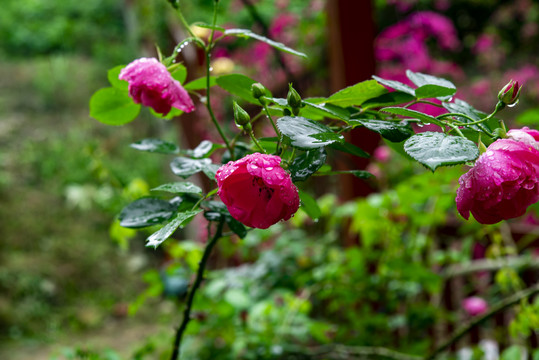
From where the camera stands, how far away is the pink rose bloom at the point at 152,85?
1.17 feet

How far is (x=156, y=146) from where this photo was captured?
Answer: 444 millimetres

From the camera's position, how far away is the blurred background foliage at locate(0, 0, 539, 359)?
0.96 metres

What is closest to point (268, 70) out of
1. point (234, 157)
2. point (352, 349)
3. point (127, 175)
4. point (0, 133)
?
point (352, 349)

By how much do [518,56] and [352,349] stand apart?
396 cm

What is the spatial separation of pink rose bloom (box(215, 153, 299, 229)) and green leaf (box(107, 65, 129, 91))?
20 centimetres

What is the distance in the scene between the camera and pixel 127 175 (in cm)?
513

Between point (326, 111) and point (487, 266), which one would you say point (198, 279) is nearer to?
point (326, 111)

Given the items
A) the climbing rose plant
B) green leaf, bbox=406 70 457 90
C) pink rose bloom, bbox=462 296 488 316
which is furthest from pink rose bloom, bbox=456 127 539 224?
pink rose bloom, bbox=462 296 488 316

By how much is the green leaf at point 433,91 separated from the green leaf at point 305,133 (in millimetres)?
104

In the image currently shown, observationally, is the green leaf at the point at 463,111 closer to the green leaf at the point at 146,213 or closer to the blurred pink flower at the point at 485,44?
the green leaf at the point at 146,213

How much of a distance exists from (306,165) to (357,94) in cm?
10

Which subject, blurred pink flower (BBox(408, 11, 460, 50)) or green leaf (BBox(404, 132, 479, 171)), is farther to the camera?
blurred pink flower (BBox(408, 11, 460, 50))

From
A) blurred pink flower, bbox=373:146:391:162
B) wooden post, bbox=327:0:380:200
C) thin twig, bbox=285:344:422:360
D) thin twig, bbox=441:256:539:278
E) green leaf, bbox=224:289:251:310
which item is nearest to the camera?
thin twig, bbox=285:344:422:360

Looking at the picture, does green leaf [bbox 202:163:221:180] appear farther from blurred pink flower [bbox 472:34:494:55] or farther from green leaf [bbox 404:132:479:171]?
blurred pink flower [bbox 472:34:494:55]
